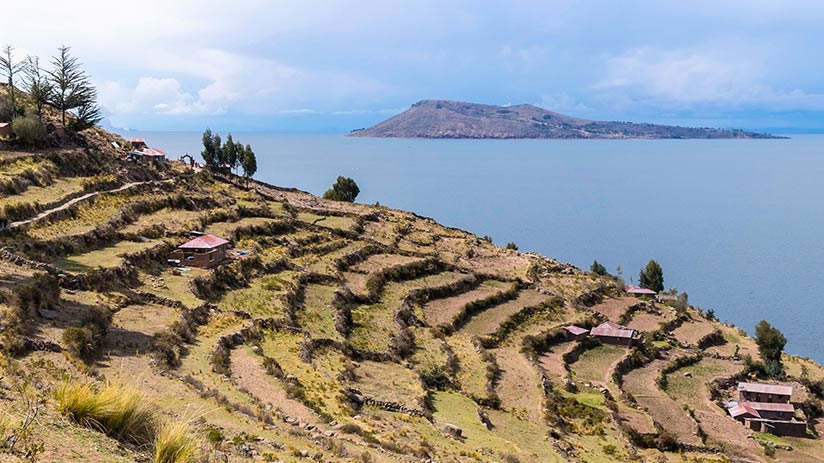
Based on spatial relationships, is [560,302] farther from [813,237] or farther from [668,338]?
[813,237]

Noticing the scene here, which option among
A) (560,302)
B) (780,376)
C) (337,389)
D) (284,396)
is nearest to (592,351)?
(560,302)

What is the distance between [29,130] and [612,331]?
50.8 meters

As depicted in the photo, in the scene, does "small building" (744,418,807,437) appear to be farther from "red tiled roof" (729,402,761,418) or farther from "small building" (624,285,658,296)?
"small building" (624,285,658,296)

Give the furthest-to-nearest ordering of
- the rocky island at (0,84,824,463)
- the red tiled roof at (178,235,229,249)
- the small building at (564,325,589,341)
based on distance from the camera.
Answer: the small building at (564,325,589,341), the red tiled roof at (178,235,229,249), the rocky island at (0,84,824,463)

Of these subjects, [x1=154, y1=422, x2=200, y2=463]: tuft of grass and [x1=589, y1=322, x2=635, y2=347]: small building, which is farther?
[x1=589, y1=322, x2=635, y2=347]: small building

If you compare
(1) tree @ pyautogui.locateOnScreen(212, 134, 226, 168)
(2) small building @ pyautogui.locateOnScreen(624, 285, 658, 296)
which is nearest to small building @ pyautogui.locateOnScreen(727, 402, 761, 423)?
(2) small building @ pyautogui.locateOnScreen(624, 285, 658, 296)

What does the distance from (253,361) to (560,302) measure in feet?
116

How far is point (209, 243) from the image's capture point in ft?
145

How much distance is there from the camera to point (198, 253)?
143ft

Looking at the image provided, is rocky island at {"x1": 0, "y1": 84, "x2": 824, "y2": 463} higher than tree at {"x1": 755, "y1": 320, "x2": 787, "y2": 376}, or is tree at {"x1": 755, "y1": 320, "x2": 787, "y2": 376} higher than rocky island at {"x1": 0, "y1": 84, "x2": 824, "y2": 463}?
rocky island at {"x1": 0, "y1": 84, "x2": 824, "y2": 463}

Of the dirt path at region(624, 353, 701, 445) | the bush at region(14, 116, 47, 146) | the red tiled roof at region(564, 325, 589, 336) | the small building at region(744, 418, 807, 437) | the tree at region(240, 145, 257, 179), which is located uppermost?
the bush at region(14, 116, 47, 146)

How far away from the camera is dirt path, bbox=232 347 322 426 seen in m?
24.2

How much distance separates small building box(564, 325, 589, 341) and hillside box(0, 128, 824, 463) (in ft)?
4.18

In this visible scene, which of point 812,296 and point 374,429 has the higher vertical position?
point 374,429
